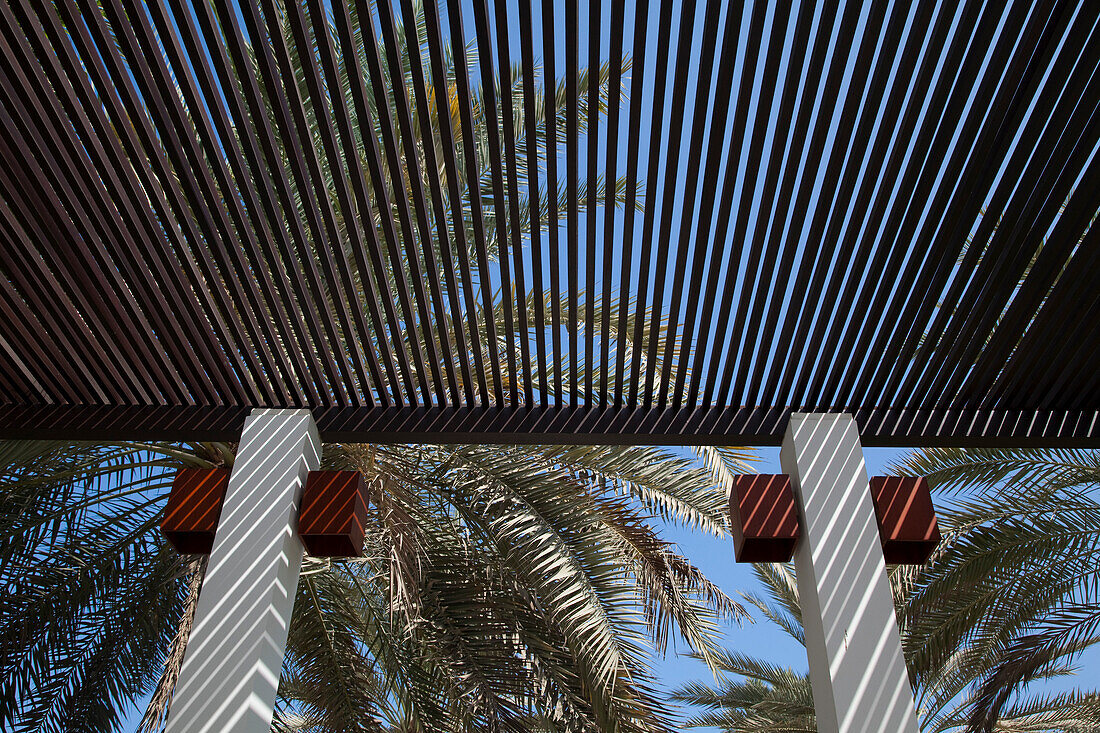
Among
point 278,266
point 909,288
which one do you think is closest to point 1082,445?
point 909,288

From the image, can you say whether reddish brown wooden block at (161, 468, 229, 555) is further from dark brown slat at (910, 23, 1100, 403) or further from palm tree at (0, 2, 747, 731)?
dark brown slat at (910, 23, 1100, 403)

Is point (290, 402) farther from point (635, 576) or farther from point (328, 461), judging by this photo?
point (635, 576)

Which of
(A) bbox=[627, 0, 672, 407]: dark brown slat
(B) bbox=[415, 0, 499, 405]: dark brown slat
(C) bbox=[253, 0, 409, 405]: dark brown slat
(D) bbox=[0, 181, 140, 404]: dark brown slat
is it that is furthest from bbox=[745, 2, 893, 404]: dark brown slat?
(D) bbox=[0, 181, 140, 404]: dark brown slat

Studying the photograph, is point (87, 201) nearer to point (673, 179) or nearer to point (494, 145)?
point (494, 145)

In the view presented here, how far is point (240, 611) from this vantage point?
3.16m

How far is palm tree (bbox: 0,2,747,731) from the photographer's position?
546cm

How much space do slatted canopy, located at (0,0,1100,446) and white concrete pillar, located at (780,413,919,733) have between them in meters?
0.20

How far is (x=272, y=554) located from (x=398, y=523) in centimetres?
231

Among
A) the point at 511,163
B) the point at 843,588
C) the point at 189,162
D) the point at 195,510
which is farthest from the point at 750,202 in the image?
the point at 195,510

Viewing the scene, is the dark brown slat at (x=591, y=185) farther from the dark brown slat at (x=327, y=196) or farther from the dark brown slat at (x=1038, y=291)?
the dark brown slat at (x=1038, y=291)

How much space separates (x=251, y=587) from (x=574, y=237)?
5.44ft

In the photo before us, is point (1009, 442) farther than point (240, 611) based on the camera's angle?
Yes

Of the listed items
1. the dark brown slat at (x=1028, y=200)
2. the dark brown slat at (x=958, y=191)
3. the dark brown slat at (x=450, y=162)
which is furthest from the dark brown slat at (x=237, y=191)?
the dark brown slat at (x=1028, y=200)

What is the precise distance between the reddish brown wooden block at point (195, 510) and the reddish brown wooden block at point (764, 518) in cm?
195
